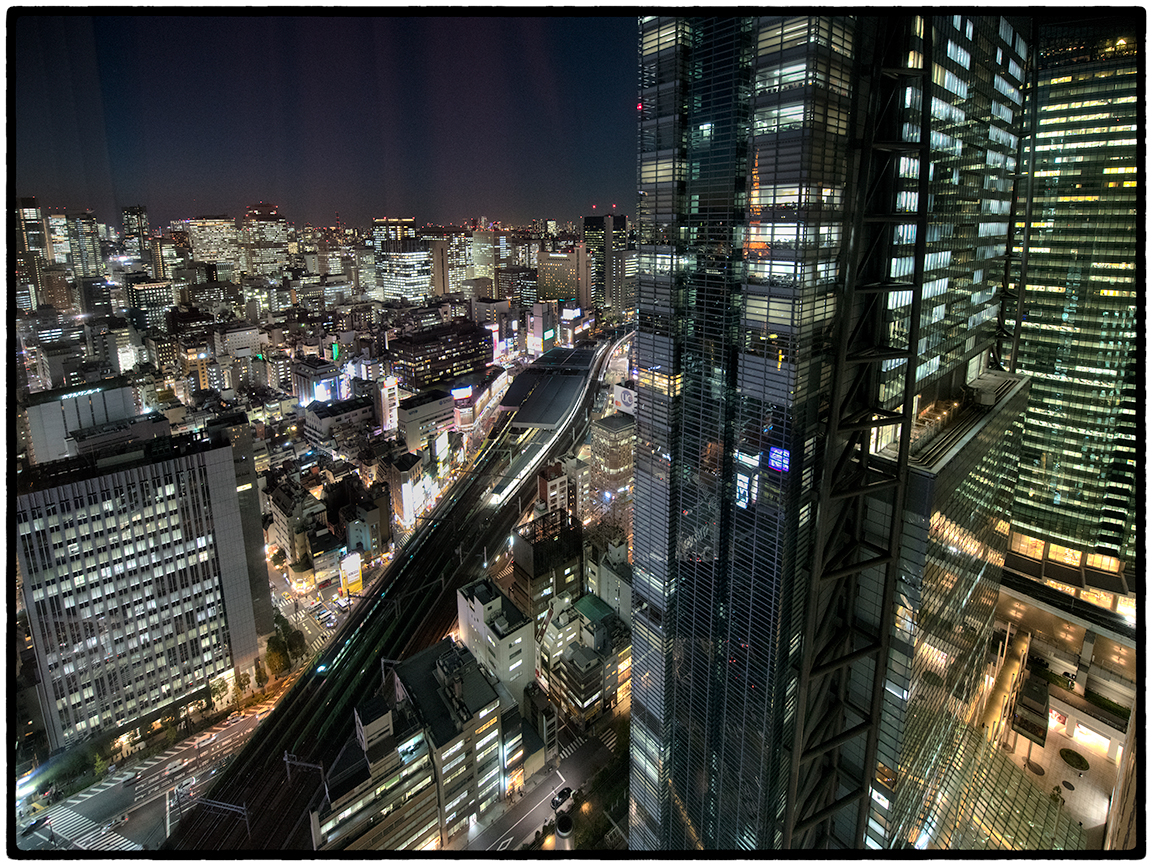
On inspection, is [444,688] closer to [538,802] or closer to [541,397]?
→ [538,802]

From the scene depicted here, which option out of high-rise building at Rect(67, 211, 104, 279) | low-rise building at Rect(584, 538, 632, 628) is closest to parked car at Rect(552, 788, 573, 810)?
low-rise building at Rect(584, 538, 632, 628)

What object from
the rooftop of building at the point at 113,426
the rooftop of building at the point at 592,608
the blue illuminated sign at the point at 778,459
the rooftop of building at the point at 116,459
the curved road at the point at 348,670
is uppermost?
the blue illuminated sign at the point at 778,459

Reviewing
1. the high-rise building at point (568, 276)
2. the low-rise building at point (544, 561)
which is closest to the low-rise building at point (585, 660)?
the low-rise building at point (544, 561)

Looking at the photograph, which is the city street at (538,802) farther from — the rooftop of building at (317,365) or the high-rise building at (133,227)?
the rooftop of building at (317,365)

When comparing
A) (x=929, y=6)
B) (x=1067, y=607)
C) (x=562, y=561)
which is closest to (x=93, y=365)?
(x=562, y=561)

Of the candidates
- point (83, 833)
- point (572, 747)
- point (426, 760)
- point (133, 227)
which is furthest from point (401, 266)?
point (426, 760)

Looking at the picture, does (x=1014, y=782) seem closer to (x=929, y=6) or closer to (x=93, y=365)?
(x=929, y=6)
